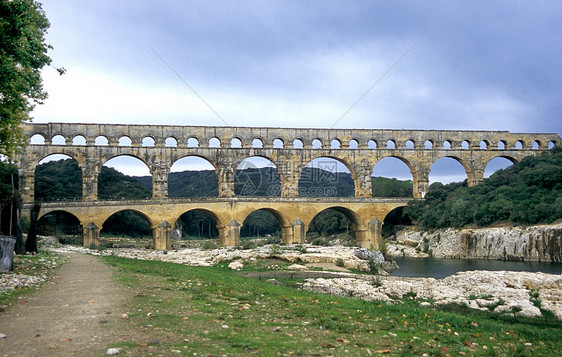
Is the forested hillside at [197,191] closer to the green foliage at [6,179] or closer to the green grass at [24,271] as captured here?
the green foliage at [6,179]

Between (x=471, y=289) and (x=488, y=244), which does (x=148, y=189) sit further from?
(x=471, y=289)

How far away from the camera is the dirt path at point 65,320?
563cm

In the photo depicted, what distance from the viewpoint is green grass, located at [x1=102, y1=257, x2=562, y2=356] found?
238 inches

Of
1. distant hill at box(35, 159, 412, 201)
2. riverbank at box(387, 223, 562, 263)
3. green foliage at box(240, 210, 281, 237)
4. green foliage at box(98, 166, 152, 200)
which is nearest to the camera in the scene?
riverbank at box(387, 223, 562, 263)

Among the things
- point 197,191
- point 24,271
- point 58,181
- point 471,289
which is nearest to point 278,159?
point 58,181

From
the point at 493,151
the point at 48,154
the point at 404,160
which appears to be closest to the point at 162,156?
the point at 48,154

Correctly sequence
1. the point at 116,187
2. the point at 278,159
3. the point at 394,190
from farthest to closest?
the point at 394,190
the point at 116,187
the point at 278,159

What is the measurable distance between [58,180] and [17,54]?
46316 millimetres

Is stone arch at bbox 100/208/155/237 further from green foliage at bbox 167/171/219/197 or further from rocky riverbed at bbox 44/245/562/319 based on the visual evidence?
rocky riverbed at bbox 44/245/562/319

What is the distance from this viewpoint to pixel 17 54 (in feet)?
36.6

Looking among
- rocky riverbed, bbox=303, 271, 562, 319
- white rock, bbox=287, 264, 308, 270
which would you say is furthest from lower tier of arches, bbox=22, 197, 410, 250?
rocky riverbed, bbox=303, 271, 562, 319

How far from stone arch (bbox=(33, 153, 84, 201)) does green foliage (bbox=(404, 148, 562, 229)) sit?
34.1 metres

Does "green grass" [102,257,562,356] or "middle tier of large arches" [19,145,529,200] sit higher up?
"middle tier of large arches" [19,145,529,200]

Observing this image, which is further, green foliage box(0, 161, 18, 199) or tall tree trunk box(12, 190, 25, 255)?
green foliage box(0, 161, 18, 199)
